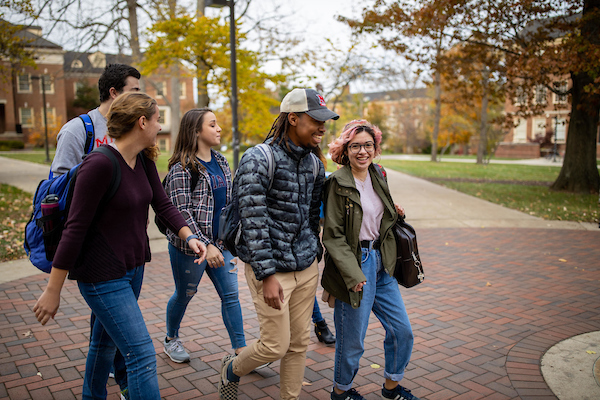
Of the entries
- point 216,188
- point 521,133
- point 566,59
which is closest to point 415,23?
point 566,59

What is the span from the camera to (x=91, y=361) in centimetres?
256

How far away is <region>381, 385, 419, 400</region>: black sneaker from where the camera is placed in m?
2.99

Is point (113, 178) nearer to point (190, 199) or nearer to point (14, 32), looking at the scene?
point (190, 199)

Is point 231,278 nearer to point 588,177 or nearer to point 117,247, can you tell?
point 117,247

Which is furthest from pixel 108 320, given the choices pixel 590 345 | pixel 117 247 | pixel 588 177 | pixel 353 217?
pixel 588 177

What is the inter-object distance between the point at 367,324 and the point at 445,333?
66.5 inches

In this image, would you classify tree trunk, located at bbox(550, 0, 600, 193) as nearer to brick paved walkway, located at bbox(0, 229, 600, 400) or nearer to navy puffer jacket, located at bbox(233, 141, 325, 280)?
brick paved walkway, located at bbox(0, 229, 600, 400)

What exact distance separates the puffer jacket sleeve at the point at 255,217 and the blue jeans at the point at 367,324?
714mm

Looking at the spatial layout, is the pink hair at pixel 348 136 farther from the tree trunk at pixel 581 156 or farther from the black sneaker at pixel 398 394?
the tree trunk at pixel 581 156

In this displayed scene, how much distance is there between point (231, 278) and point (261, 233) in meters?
1.12

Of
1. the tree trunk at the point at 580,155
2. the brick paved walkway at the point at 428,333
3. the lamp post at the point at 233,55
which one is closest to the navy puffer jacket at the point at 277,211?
the brick paved walkway at the point at 428,333

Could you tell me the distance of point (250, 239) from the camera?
2371mm

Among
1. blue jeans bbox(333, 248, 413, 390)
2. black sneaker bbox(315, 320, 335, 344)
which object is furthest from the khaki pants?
black sneaker bbox(315, 320, 335, 344)

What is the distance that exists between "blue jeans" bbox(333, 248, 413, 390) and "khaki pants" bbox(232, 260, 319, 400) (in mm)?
288
